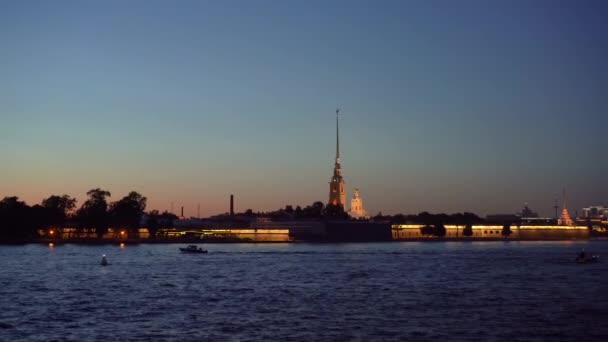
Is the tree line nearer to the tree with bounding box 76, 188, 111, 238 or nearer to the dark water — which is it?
the tree with bounding box 76, 188, 111, 238

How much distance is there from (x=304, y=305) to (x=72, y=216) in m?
144

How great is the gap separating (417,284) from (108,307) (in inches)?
951

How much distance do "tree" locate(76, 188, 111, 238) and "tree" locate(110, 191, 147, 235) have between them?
7.54ft

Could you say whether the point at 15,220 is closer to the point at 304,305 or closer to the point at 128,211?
the point at 128,211

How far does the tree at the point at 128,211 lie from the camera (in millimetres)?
170750

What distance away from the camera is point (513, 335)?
34.1 m

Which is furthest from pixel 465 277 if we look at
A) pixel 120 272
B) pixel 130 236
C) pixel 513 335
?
pixel 130 236

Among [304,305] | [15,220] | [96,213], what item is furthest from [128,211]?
[304,305]

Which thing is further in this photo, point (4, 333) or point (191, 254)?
point (191, 254)

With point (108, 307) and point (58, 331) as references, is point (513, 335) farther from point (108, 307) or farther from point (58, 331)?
point (108, 307)

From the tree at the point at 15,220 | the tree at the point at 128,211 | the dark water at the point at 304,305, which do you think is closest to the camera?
the dark water at the point at 304,305

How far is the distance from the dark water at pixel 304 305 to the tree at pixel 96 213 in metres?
91.3

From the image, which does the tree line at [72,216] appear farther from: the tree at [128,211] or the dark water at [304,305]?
the dark water at [304,305]

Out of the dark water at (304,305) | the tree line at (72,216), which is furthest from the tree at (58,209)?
the dark water at (304,305)
